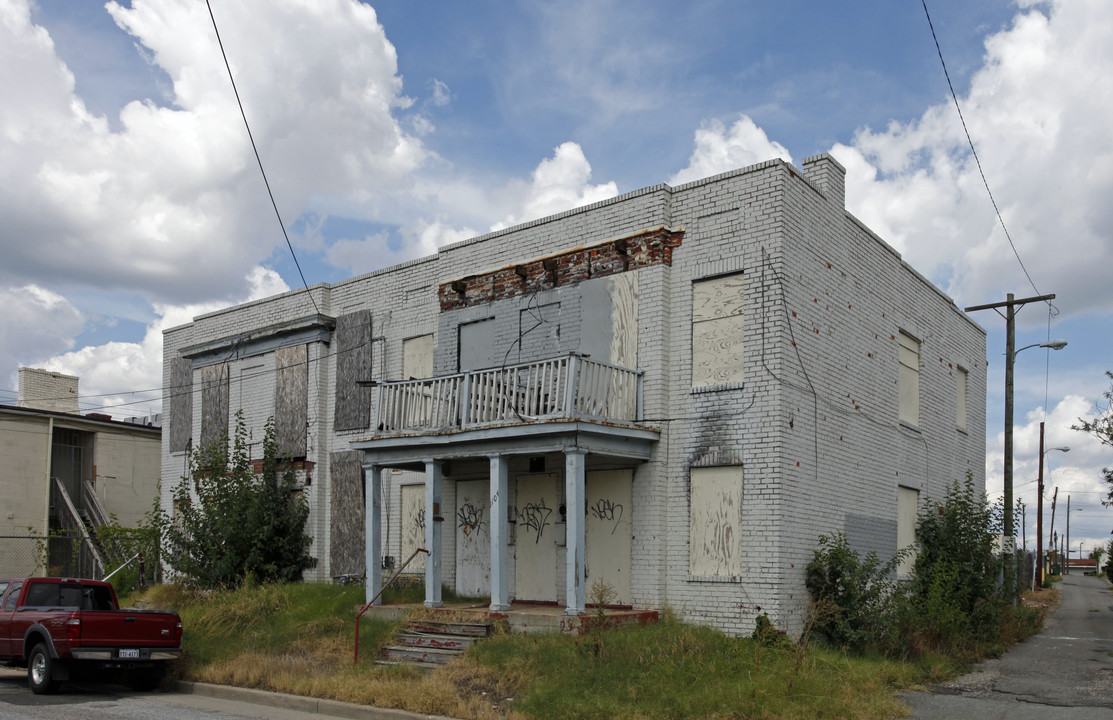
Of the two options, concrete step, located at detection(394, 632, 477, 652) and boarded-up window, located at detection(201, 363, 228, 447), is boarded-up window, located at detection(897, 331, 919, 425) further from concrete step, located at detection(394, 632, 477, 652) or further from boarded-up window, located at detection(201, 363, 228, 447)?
boarded-up window, located at detection(201, 363, 228, 447)

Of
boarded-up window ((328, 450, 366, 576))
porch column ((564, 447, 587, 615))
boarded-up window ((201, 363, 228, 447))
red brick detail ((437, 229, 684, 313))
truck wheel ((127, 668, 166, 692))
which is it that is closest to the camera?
porch column ((564, 447, 587, 615))

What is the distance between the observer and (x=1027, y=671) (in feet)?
47.2

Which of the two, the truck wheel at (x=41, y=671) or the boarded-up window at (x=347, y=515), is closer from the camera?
the truck wheel at (x=41, y=671)

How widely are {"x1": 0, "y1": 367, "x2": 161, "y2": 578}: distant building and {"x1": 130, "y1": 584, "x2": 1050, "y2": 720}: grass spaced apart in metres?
12.8

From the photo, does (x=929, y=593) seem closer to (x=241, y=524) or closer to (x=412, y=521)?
(x=412, y=521)

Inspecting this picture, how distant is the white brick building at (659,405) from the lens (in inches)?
563

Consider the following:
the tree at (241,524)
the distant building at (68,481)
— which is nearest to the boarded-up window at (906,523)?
the tree at (241,524)

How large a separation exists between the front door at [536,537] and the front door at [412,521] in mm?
2444

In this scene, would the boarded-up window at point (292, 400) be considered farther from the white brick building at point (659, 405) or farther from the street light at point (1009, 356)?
the street light at point (1009, 356)

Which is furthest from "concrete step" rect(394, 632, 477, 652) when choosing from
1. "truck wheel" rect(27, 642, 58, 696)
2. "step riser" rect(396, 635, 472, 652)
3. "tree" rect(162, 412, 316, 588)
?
"tree" rect(162, 412, 316, 588)

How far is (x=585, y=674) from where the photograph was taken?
1145 cm

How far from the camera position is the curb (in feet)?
36.4

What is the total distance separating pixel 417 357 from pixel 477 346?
6.54 ft

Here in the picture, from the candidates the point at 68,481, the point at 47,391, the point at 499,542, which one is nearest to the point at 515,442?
the point at 499,542
